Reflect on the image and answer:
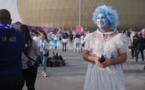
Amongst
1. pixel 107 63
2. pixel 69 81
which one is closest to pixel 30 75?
pixel 107 63

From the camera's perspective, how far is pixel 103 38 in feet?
15.9

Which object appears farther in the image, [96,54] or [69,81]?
[69,81]

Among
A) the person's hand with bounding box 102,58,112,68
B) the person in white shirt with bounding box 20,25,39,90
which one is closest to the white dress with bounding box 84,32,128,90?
the person's hand with bounding box 102,58,112,68

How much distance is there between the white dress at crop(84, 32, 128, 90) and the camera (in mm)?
4758

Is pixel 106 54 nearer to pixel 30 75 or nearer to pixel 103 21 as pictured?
pixel 103 21

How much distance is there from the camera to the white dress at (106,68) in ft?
15.6

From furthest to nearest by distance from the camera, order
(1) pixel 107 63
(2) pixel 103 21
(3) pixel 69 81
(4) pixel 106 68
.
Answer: (3) pixel 69 81 < (2) pixel 103 21 < (4) pixel 106 68 < (1) pixel 107 63

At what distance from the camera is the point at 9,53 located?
4.38 meters

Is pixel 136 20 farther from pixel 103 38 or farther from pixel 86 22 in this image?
pixel 103 38

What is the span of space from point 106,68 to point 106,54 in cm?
18

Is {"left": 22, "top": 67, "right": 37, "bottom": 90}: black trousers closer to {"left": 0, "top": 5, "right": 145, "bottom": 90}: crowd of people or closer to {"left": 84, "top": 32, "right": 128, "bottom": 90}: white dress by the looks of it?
{"left": 0, "top": 5, "right": 145, "bottom": 90}: crowd of people

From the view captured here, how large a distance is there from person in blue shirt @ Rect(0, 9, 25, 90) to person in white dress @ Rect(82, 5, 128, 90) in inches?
36.8

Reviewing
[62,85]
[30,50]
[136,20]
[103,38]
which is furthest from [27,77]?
[136,20]

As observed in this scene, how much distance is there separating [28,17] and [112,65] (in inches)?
3633
